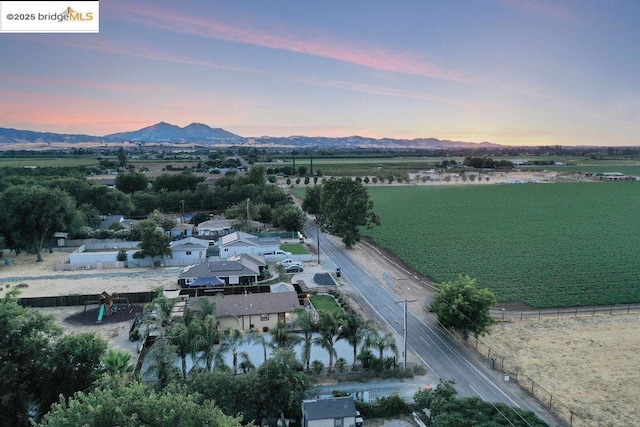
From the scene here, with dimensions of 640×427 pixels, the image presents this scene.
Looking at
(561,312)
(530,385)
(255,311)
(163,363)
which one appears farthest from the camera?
(561,312)

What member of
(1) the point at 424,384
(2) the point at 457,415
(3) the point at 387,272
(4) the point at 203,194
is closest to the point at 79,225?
(4) the point at 203,194

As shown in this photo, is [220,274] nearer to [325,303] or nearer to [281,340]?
[325,303]

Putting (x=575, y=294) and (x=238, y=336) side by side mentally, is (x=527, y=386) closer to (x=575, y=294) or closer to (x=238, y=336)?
(x=238, y=336)

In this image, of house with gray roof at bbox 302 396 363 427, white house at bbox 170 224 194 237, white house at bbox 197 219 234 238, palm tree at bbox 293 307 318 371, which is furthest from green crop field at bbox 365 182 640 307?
white house at bbox 170 224 194 237

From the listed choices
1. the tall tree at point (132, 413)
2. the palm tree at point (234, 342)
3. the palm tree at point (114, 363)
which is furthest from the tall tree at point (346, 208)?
the tall tree at point (132, 413)

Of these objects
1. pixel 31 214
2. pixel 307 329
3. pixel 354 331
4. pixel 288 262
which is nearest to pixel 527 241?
pixel 288 262

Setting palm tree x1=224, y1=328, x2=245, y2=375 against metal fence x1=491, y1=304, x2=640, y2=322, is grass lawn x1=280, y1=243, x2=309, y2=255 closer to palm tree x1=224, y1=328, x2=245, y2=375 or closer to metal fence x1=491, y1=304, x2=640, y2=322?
metal fence x1=491, y1=304, x2=640, y2=322
